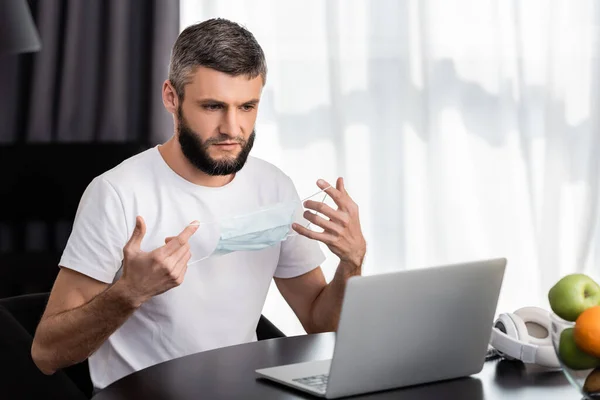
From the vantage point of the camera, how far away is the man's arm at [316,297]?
215 cm

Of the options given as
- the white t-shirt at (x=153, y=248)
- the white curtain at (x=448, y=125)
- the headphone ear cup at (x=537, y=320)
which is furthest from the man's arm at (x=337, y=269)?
the white curtain at (x=448, y=125)

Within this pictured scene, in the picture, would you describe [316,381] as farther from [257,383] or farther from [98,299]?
[98,299]

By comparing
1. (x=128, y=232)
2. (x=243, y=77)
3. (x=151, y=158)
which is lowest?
(x=128, y=232)

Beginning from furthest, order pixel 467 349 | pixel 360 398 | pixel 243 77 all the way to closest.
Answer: pixel 243 77 → pixel 467 349 → pixel 360 398

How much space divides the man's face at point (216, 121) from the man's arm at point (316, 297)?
36 centimetres

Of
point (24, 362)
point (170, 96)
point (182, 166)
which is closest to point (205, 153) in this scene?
point (182, 166)

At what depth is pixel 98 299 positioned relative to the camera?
1.76 m

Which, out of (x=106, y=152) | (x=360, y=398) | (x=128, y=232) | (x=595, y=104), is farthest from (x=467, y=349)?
(x=595, y=104)

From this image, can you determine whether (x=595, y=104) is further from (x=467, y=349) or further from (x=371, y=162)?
(x=467, y=349)

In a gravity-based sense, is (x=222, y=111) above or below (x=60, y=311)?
above

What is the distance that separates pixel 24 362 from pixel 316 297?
0.71 m

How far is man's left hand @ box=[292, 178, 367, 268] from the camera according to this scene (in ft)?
6.26

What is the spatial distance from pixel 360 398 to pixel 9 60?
221 centimetres

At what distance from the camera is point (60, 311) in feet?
6.11
